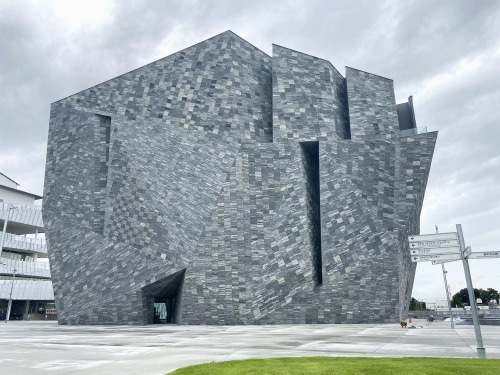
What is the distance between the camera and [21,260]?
160 feet

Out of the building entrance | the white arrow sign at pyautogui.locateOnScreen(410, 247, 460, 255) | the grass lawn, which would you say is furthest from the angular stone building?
the grass lawn

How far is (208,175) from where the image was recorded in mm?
30859

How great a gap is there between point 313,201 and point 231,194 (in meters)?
6.92

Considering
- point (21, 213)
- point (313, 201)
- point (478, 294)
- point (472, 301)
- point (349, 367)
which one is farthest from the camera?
point (478, 294)

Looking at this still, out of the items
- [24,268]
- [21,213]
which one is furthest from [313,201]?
[24,268]

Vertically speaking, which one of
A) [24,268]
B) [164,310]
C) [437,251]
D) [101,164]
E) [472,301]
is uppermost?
[101,164]

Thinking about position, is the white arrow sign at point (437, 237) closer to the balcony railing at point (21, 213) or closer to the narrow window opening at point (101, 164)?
the narrow window opening at point (101, 164)

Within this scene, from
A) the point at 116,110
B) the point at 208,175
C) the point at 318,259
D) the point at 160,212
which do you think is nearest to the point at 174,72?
the point at 116,110

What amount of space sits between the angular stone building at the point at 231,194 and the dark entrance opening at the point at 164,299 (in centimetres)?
9

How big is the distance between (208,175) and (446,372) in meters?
25.6

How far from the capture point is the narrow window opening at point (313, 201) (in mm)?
29547

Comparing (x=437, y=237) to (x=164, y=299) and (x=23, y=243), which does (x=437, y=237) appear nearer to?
(x=164, y=299)

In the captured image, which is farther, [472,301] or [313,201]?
[313,201]

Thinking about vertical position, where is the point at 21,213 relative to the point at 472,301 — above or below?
above
